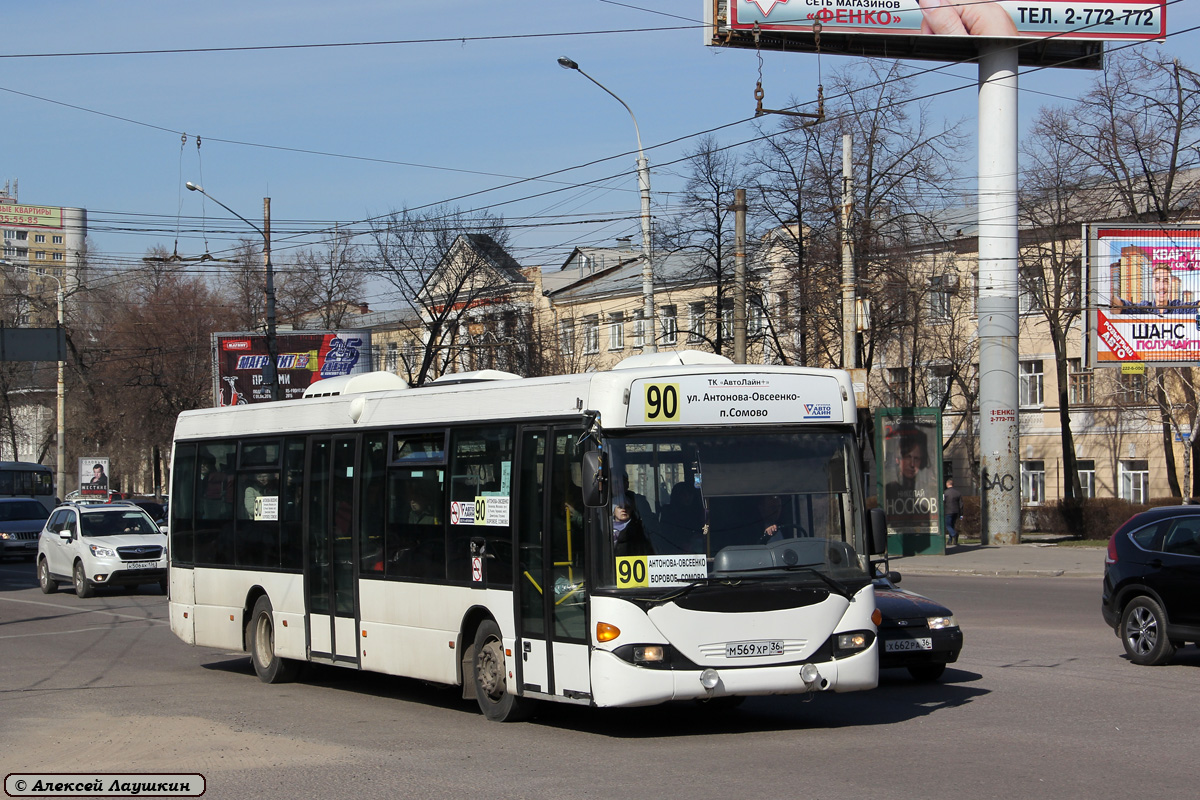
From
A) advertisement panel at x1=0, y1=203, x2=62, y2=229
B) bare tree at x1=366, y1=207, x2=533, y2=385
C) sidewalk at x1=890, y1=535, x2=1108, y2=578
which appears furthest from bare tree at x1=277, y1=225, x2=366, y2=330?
advertisement panel at x1=0, y1=203, x2=62, y2=229

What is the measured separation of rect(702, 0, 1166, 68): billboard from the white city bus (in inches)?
992

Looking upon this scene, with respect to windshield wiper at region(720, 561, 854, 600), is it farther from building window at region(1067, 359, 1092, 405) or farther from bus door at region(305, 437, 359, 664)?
building window at region(1067, 359, 1092, 405)

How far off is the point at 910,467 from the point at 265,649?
68.3 feet

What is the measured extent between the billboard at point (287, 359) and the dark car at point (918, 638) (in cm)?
3827

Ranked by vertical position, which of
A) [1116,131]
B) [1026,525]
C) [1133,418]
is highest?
[1116,131]

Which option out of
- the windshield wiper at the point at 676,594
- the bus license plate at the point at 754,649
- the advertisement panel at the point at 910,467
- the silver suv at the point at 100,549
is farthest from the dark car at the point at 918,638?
the advertisement panel at the point at 910,467

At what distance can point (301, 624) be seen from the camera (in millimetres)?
12914

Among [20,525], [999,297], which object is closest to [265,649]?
[999,297]

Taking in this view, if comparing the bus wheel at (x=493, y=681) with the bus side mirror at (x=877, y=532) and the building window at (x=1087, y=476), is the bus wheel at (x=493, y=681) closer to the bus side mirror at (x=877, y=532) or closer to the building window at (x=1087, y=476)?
the bus side mirror at (x=877, y=532)

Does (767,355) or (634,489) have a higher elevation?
(767,355)

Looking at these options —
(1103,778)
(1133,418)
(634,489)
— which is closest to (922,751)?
(1103,778)

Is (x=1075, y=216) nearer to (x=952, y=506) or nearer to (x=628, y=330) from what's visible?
(x=952, y=506)

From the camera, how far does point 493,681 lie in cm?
1036

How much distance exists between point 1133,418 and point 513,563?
4244 centimetres
